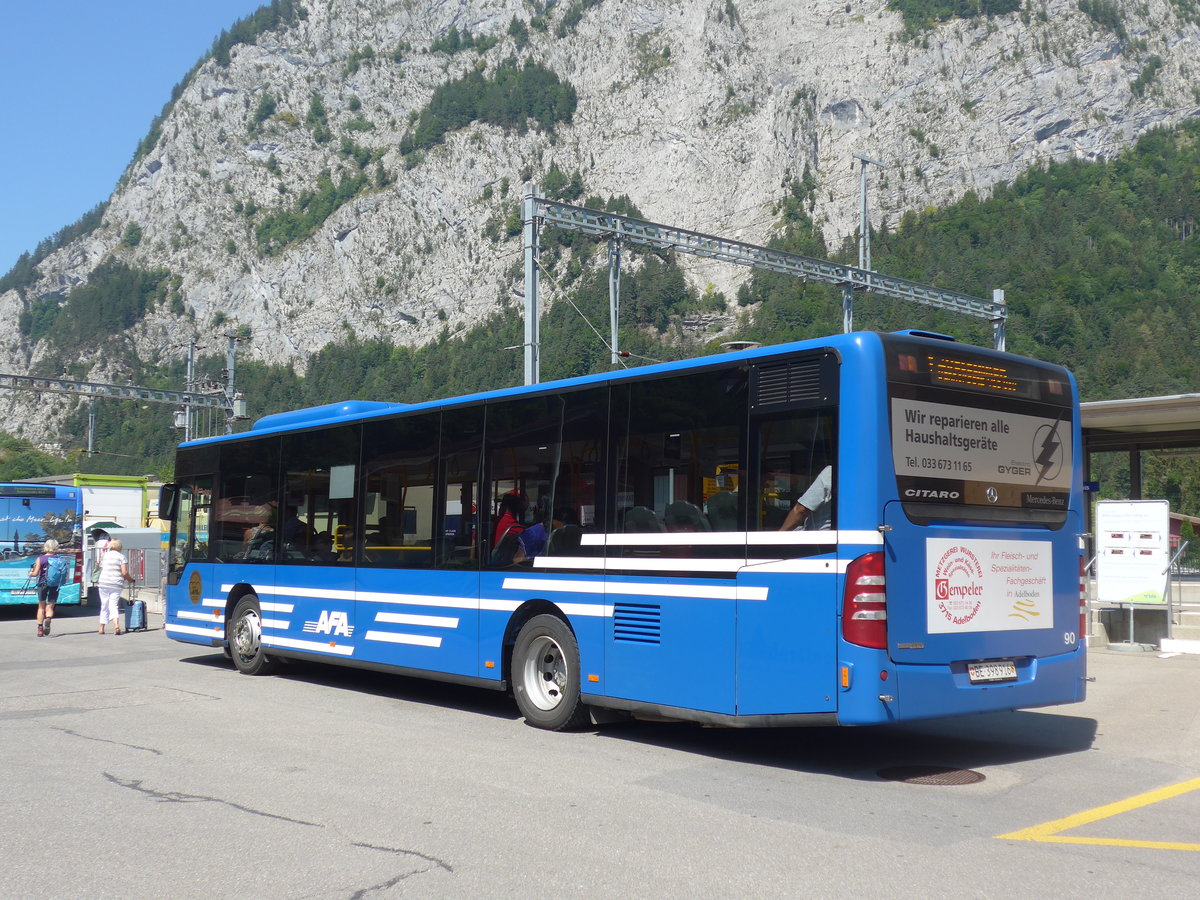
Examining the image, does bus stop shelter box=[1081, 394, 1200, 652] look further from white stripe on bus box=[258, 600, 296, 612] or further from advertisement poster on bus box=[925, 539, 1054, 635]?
white stripe on bus box=[258, 600, 296, 612]

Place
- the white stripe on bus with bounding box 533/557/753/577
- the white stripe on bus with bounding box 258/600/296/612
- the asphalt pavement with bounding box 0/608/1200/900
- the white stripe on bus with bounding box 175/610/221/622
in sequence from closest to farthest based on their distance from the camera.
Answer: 1. the asphalt pavement with bounding box 0/608/1200/900
2. the white stripe on bus with bounding box 533/557/753/577
3. the white stripe on bus with bounding box 258/600/296/612
4. the white stripe on bus with bounding box 175/610/221/622

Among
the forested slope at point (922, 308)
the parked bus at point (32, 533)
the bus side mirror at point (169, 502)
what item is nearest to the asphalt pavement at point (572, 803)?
the bus side mirror at point (169, 502)

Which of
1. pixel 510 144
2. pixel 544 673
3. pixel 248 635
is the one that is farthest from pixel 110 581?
pixel 510 144

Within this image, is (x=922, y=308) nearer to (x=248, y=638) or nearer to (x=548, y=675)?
(x=248, y=638)

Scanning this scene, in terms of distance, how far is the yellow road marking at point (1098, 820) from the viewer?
5.73m

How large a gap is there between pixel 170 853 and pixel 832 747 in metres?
4.95

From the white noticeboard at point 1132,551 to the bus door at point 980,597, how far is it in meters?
7.35

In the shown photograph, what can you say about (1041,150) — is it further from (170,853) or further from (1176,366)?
(170,853)

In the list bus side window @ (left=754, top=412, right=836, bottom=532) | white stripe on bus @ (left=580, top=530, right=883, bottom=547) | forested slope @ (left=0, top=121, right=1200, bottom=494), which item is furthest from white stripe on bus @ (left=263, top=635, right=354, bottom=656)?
forested slope @ (left=0, top=121, right=1200, bottom=494)

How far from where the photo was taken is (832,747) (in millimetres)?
8742

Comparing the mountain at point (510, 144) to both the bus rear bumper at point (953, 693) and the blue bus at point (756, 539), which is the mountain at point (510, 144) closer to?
the blue bus at point (756, 539)

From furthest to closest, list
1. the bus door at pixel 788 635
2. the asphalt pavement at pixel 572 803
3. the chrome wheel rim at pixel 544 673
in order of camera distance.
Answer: the chrome wheel rim at pixel 544 673, the bus door at pixel 788 635, the asphalt pavement at pixel 572 803

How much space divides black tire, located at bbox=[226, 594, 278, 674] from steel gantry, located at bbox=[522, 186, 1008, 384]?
7910 millimetres

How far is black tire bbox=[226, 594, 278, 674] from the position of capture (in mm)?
13188
